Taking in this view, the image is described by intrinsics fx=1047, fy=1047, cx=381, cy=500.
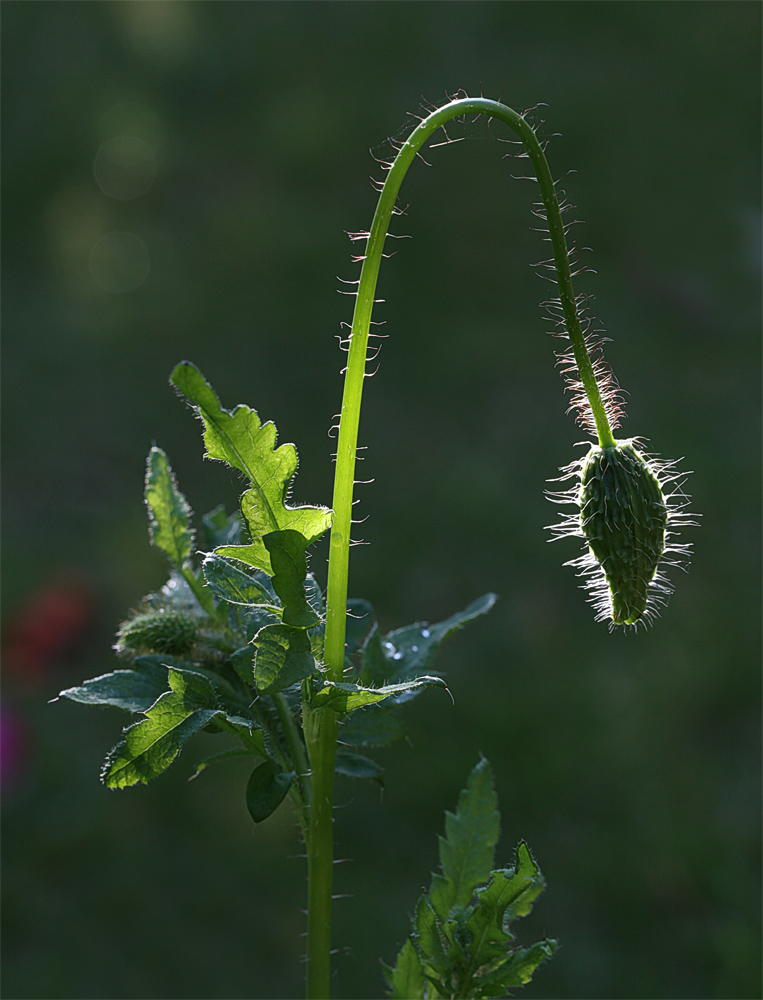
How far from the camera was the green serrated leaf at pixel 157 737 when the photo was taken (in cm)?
118

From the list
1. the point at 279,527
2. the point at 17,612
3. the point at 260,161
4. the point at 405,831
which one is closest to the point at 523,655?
the point at 405,831

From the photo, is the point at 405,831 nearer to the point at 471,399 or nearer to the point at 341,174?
the point at 471,399

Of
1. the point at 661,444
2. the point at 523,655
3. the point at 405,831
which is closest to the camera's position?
the point at 405,831

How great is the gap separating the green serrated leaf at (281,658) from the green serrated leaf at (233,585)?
0.20 feet

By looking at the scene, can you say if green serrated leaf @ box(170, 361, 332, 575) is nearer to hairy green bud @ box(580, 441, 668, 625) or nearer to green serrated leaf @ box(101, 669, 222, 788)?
green serrated leaf @ box(101, 669, 222, 788)

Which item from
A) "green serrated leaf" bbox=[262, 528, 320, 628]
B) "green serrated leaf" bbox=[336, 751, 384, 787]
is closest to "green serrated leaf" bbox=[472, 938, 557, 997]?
"green serrated leaf" bbox=[336, 751, 384, 787]

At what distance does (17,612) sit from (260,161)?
12.6 ft

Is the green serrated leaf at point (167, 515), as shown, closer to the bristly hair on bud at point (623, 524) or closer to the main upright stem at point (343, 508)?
the main upright stem at point (343, 508)

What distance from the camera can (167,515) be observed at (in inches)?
58.8

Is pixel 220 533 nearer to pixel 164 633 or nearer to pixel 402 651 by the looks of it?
pixel 164 633

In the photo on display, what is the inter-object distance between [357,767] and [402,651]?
17 cm

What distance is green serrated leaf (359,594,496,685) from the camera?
1.40 metres

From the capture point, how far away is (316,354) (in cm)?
625

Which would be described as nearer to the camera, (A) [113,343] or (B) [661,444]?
(B) [661,444]
